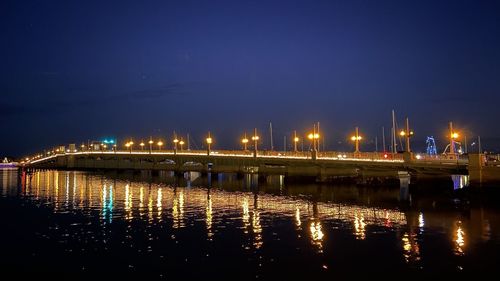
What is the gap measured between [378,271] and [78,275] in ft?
52.5

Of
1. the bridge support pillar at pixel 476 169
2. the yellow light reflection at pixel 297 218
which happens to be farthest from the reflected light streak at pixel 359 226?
the bridge support pillar at pixel 476 169

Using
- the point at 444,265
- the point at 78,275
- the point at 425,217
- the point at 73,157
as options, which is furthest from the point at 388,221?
the point at 73,157

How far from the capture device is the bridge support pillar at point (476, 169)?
55062 mm

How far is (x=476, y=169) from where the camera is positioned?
55312 mm

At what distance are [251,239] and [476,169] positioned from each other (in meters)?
34.4

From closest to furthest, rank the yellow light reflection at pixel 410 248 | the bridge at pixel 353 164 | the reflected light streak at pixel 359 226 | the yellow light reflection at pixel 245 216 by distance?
1. the yellow light reflection at pixel 410 248
2. the reflected light streak at pixel 359 226
3. the yellow light reflection at pixel 245 216
4. the bridge at pixel 353 164

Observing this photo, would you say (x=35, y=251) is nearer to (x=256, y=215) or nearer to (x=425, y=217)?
(x=256, y=215)

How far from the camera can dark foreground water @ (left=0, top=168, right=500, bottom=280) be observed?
25.6 m

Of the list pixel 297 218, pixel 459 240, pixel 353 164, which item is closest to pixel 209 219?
pixel 297 218

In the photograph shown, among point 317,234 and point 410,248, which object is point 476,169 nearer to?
point 317,234

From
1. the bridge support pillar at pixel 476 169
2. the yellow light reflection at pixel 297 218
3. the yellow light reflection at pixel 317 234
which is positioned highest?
the bridge support pillar at pixel 476 169

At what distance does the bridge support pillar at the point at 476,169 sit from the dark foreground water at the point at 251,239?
2589 millimetres

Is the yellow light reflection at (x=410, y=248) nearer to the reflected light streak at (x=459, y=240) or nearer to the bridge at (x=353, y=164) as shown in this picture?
the reflected light streak at (x=459, y=240)

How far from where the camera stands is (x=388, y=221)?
42.3 metres
